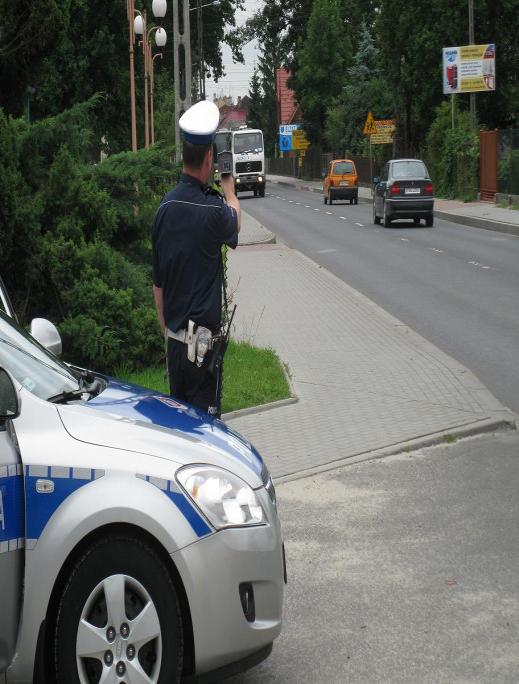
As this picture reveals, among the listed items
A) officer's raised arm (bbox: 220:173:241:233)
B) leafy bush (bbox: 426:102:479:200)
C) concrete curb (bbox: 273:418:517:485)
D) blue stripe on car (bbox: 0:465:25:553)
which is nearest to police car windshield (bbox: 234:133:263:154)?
leafy bush (bbox: 426:102:479:200)

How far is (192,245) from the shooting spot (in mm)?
6031

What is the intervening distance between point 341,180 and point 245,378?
45.3 metres

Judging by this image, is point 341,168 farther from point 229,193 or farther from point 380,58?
point 229,193

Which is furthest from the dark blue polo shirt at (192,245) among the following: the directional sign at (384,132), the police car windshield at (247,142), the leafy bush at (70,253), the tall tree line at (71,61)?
the police car windshield at (247,142)

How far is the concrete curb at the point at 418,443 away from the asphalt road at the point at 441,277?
2.87 ft

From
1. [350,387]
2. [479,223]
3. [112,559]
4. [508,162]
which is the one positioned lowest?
[479,223]

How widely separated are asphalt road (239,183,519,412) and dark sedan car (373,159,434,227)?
0.53 m

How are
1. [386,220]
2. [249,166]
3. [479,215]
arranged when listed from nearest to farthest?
[386,220], [479,215], [249,166]

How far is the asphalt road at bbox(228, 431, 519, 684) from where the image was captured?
479cm

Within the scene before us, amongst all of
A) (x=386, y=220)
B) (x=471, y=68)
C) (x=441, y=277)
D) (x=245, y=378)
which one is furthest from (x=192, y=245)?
(x=471, y=68)

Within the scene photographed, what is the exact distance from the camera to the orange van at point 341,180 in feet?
182

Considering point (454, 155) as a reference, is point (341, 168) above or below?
below

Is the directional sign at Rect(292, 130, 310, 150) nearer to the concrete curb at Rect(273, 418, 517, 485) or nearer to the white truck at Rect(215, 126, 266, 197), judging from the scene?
the white truck at Rect(215, 126, 266, 197)

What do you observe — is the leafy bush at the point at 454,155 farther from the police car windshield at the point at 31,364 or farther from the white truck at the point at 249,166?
the police car windshield at the point at 31,364
